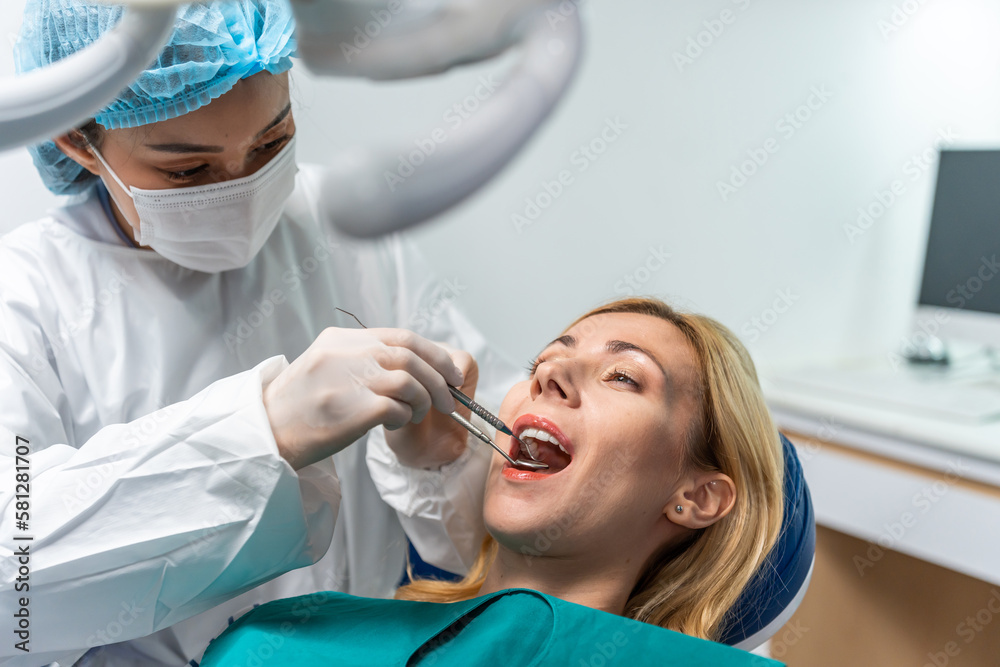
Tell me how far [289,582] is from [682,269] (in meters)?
1.50

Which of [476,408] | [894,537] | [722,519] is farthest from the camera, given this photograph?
[894,537]

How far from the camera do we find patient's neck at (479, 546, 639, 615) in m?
1.11

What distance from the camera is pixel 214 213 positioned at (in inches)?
38.3

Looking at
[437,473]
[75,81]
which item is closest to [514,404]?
[437,473]

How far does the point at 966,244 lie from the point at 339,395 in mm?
2269

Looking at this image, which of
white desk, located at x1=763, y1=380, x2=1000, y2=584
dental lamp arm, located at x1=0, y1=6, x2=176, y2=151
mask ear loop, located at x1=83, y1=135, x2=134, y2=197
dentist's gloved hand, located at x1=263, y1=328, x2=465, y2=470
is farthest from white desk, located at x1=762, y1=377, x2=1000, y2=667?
dental lamp arm, located at x1=0, y1=6, x2=176, y2=151

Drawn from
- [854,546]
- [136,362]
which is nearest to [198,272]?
[136,362]

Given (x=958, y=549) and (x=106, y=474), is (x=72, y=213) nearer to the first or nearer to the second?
(x=106, y=474)

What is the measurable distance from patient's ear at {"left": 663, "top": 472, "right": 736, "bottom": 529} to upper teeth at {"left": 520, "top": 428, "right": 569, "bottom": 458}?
0.19m

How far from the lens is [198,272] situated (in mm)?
1158

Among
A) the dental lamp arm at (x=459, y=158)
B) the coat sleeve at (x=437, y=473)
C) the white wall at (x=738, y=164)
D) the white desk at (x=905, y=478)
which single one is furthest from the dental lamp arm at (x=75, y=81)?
the white desk at (x=905, y=478)

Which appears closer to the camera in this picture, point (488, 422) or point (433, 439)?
point (488, 422)

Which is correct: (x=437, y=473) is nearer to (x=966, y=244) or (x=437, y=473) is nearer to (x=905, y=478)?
(x=905, y=478)

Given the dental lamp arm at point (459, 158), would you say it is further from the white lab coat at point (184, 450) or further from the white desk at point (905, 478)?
the white desk at point (905, 478)
